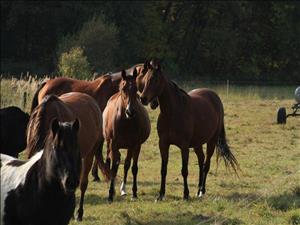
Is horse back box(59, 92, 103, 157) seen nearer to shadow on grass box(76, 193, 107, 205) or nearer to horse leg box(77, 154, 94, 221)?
horse leg box(77, 154, 94, 221)

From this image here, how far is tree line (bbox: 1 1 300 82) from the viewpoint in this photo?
4172 centimetres

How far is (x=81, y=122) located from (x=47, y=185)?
2.94m

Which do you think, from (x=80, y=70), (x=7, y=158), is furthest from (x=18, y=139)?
(x=80, y=70)

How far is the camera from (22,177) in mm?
5164

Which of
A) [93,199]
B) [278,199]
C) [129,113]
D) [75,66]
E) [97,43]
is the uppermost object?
[97,43]

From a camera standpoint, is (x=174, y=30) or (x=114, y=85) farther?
(x=174, y=30)

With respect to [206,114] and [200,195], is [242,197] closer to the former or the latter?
[200,195]

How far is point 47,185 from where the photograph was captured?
498 cm

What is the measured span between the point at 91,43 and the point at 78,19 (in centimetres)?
614

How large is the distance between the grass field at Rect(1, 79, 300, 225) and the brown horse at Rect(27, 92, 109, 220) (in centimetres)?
69

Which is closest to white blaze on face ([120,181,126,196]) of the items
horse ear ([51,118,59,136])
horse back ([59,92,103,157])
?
horse back ([59,92,103,157])

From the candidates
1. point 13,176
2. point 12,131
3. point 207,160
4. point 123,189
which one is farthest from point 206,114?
point 13,176

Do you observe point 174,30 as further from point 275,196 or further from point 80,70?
point 275,196

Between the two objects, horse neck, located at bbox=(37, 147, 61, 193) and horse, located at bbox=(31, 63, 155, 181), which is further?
horse, located at bbox=(31, 63, 155, 181)
